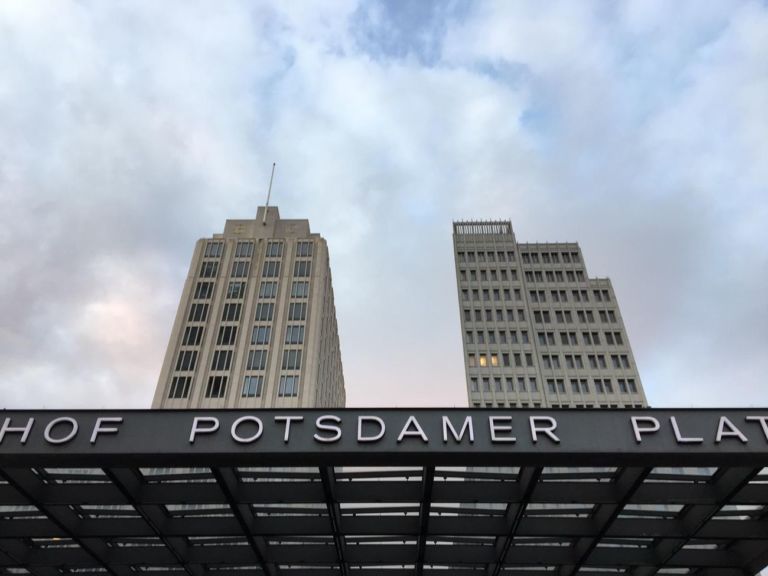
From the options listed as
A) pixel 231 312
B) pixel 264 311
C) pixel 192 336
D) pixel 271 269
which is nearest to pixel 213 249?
pixel 271 269

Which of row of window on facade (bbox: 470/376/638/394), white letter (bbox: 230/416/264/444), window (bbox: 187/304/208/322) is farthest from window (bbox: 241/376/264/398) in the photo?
white letter (bbox: 230/416/264/444)

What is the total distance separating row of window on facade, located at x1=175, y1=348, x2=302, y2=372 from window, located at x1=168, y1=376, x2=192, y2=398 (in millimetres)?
1447

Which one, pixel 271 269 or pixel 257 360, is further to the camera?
pixel 271 269

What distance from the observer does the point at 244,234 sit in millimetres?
106188

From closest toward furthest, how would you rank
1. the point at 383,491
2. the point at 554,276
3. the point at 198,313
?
the point at 383,491 < the point at 198,313 < the point at 554,276

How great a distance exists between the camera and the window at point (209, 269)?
98.0 m

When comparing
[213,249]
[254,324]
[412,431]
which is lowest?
[412,431]

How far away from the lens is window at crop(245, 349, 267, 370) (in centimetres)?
8581

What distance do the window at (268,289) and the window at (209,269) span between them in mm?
8288

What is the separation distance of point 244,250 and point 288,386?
28.4 metres

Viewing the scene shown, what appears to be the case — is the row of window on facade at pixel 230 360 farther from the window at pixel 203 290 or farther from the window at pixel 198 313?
the window at pixel 203 290

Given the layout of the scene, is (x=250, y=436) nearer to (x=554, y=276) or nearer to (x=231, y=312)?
(x=231, y=312)

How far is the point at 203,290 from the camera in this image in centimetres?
9575

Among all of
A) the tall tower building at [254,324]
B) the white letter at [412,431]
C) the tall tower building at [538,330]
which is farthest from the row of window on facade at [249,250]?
the white letter at [412,431]
